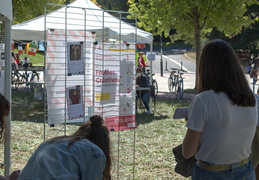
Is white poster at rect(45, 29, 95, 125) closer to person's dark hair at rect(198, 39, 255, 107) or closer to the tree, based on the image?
person's dark hair at rect(198, 39, 255, 107)

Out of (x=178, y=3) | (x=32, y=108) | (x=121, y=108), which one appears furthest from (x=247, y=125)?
(x=178, y=3)

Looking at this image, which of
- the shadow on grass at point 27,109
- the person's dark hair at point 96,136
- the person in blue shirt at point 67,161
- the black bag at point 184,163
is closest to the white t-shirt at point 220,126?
the black bag at point 184,163

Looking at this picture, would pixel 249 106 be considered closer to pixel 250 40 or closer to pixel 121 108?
pixel 121 108

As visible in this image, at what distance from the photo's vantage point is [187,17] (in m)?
18.9

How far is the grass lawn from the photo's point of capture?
638 cm

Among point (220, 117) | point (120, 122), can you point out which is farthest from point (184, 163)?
point (120, 122)

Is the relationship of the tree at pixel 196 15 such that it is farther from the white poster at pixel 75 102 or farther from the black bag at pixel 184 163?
the black bag at pixel 184 163

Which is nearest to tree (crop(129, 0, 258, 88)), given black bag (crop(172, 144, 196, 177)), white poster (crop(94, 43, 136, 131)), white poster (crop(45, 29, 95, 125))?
white poster (crop(94, 43, 136, 131))

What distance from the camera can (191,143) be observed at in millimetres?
2602

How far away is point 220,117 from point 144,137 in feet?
20.4

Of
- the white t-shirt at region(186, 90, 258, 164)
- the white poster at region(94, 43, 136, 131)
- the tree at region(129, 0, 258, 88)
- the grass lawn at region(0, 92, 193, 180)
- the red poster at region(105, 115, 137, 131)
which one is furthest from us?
the tree at region(129, 0, 258, 88)

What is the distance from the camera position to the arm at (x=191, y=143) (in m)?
2.58

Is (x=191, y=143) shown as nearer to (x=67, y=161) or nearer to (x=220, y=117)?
(x=220, y=117)

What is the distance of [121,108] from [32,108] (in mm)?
8586
